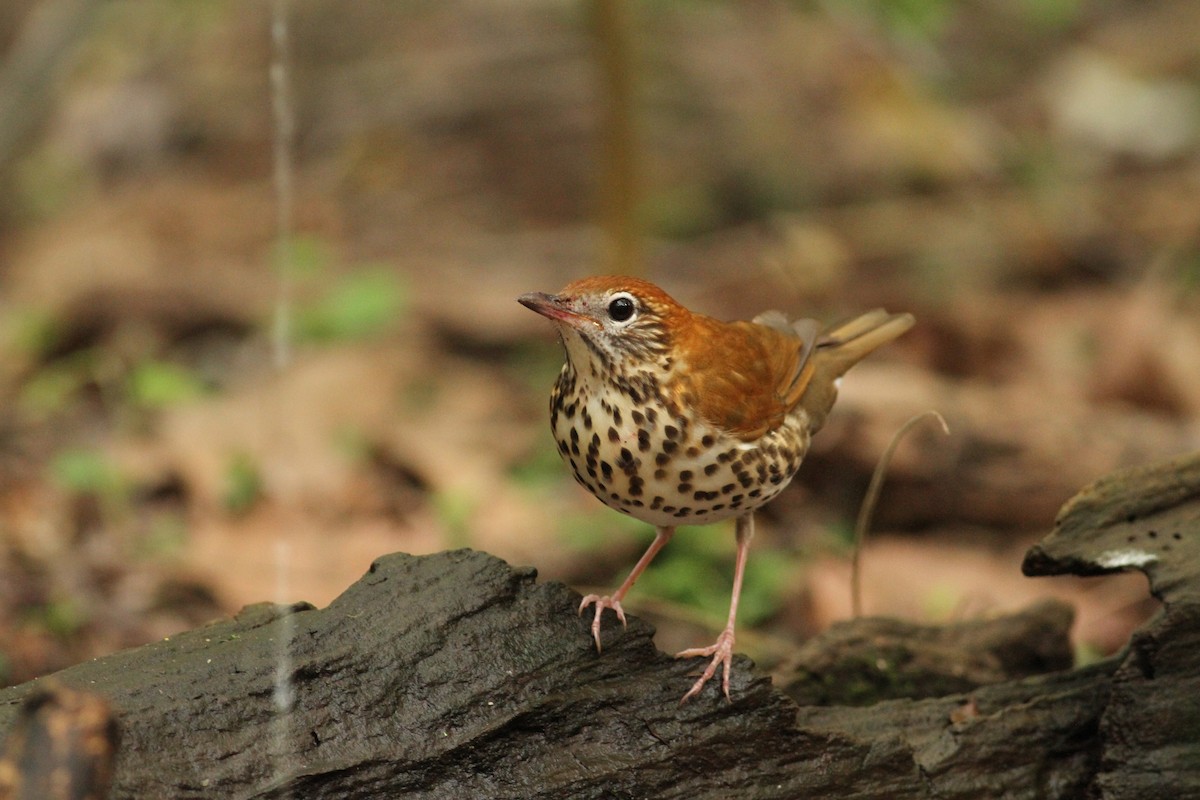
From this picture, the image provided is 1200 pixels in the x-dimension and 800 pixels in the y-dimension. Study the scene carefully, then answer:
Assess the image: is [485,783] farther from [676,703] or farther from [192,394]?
[192,394]

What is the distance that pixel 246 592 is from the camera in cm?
580

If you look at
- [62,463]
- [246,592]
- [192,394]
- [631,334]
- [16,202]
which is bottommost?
[631,334]

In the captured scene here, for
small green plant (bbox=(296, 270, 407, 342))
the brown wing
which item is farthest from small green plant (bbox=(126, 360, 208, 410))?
the brown wing

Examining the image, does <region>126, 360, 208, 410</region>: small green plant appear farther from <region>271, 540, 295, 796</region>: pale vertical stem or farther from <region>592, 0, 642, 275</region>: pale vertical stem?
<region>271, 540, 295, 796</region>: pale vertical stem

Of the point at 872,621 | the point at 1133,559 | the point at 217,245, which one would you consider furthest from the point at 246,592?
the point at 217,245

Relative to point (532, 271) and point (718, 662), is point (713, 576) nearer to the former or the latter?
point (718, 662)

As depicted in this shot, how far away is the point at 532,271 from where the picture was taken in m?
9.32

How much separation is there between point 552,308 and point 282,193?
→ 2.17 meters

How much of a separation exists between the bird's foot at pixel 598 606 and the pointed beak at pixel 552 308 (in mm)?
679

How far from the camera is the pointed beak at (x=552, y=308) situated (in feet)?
11.2

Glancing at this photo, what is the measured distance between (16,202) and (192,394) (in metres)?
4.73

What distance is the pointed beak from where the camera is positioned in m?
3.41

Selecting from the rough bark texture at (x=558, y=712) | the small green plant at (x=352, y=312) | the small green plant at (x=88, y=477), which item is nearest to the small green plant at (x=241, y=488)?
the small green plant at (x=88, y=477)

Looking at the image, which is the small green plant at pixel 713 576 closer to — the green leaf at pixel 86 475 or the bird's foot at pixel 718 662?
the bird's foot at pixel 718 662
